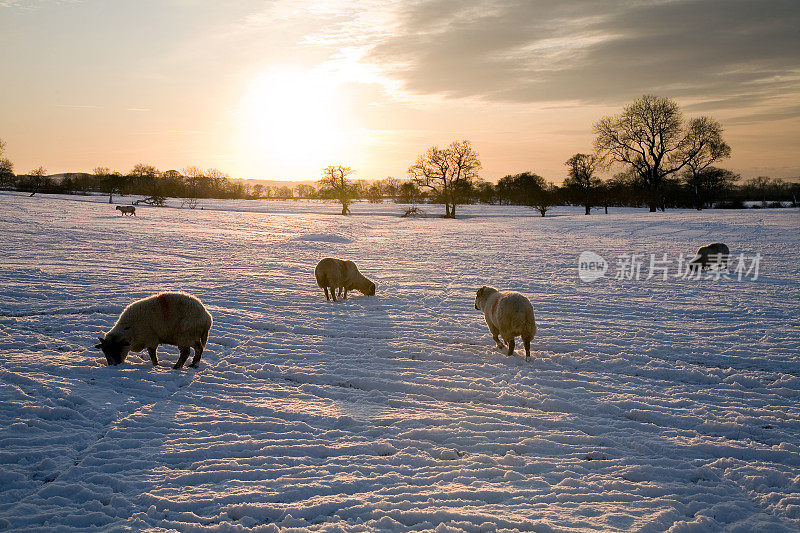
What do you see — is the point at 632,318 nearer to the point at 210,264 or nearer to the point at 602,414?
the point at 602,414

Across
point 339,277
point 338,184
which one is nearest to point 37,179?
point 338,184

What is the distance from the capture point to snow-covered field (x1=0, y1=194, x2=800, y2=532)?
4266 millimetres

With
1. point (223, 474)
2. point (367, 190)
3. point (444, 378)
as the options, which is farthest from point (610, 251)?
point (367, 190)

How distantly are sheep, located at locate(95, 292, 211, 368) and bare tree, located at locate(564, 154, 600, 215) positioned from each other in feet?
203

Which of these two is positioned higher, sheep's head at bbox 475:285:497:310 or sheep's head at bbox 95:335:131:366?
sheep's head at bbox 475:285:497:310

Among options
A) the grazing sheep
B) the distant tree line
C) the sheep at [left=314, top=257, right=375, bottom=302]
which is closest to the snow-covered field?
the sheep at [left=314, top=257, right=375, bottom=302]

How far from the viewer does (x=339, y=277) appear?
45.9 feet

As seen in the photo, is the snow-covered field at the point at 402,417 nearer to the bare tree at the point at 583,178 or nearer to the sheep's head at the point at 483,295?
the sheep's head at the point at 483,295

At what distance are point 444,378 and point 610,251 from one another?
2173 cm

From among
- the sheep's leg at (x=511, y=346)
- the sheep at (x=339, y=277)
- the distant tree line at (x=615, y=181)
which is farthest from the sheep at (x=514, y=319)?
the distant tree line at (x=615, y=181)

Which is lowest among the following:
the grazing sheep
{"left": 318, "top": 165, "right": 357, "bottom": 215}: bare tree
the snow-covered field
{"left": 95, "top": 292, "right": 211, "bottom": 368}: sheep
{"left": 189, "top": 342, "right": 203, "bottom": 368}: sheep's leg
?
the snow-covered field

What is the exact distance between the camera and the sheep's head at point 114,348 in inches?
293

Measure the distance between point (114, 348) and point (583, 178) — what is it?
6725cm

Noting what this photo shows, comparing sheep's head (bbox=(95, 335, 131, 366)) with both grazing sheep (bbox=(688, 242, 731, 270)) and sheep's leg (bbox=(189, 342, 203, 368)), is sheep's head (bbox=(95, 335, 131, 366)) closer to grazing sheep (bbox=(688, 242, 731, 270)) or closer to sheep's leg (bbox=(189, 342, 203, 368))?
sheep's leg (bbox=(189, 342, 203, 368))
